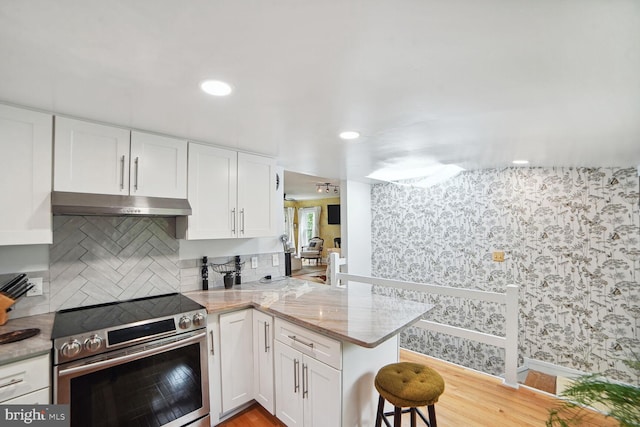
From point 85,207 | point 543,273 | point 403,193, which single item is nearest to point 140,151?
point 85,207

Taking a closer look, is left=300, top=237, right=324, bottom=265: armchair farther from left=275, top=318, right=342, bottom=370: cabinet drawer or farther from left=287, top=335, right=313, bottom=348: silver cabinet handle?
left=287, top=335, right=313, bottom=348: silver cabinet handle

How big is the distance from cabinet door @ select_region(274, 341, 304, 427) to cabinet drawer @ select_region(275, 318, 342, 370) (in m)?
0.06

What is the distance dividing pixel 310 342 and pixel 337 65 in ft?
5.06

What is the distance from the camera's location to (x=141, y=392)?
173cm

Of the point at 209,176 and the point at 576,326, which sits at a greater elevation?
the point at 209,176

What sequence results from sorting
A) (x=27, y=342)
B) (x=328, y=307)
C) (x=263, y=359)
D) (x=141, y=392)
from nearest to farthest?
(x=27, y=342) < (x=141, y=392) < (x=328, y=307) < (x=263, y=359)

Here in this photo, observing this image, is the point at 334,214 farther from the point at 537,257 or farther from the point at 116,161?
the point at 116,161

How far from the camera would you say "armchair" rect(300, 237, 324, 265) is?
9.49m

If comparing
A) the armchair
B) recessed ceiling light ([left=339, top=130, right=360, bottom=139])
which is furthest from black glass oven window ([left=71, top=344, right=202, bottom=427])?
the armchair

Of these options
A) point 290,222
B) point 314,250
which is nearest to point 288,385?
point 314,250

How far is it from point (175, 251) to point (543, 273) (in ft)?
12.9

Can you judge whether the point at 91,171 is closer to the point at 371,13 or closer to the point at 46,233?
the point at 46,233

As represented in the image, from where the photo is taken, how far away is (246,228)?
2635 millimetres

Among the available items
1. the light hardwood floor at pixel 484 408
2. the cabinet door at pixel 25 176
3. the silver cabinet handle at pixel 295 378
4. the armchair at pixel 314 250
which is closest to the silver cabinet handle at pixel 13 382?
the cabinet door at pixel 25 176
